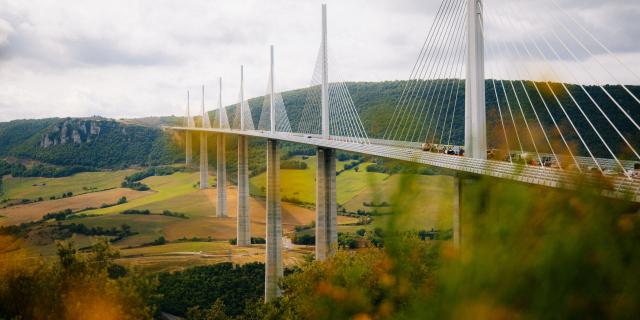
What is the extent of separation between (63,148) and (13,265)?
189 feet

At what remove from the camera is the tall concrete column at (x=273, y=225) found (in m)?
27.4

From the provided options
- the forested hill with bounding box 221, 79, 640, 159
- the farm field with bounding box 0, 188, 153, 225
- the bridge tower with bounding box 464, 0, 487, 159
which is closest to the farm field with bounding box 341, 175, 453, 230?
the forested hill with bounding box 221, 79, 640, 159

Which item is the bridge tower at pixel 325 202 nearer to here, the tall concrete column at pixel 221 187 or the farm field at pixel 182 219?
the farm field at pixel 182 219

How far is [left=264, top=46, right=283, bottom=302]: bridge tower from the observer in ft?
89.6

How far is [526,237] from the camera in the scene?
57.4 inches

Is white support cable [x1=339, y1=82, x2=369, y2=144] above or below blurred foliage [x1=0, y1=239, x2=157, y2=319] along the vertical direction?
above

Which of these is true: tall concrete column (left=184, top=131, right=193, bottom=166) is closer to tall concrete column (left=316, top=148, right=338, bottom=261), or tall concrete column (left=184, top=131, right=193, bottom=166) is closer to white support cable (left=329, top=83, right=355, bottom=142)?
white support cable (left=329, top=83, right=355, bottom=142)

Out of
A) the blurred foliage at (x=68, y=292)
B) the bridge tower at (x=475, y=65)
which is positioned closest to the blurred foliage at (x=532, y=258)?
the blurred foliage at (x=68, y=292)

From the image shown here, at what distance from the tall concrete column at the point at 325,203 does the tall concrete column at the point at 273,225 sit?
4.41 m

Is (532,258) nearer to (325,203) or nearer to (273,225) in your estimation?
(325,203)

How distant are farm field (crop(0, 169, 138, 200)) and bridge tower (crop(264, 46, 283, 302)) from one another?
73.8 ft

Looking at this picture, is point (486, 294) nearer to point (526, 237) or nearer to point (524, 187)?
point (526, 237)

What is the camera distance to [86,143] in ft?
213

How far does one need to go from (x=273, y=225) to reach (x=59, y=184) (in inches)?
1235
